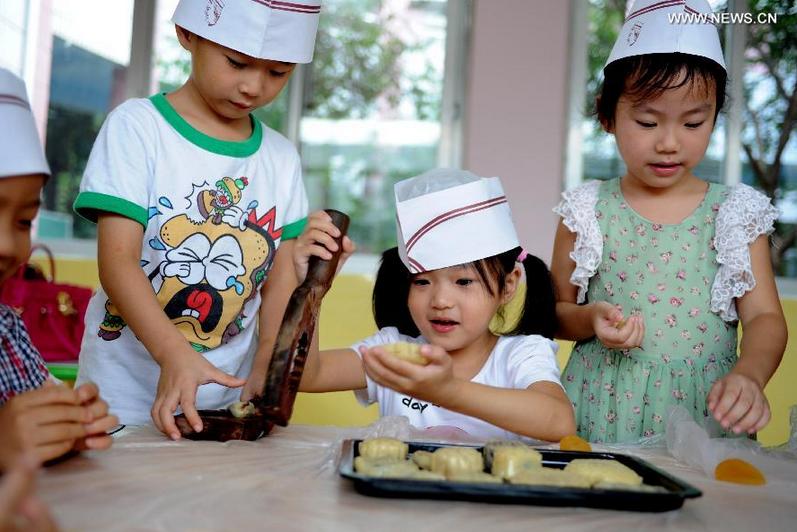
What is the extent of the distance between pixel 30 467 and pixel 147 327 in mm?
697

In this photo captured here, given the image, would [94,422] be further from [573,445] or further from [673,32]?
[673,32]

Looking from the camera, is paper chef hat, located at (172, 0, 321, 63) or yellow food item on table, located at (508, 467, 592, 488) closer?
yellow food item on table, located at (508, 467, 592, 488)

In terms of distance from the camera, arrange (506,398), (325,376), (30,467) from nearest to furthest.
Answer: (30,467)
(506,398)
(325,376)

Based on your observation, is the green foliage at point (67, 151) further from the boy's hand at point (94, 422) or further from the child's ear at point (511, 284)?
the boy's hand at point (94, 422)

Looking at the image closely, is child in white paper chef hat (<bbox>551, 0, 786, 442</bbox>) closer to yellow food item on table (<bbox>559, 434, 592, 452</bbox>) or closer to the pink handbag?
yellow food item on table (<bbox>559, 434, 592, 452</bbox>)

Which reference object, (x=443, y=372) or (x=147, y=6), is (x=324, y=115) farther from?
(x=443, y=372)

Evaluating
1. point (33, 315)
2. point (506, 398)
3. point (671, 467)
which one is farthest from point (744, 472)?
point (33, 315)

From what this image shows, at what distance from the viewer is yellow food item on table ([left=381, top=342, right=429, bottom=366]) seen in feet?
2.92

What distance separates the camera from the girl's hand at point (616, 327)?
1.17 metres

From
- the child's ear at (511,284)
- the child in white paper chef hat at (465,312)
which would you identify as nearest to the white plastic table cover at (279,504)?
the child in white paper chef hat at (465,312)

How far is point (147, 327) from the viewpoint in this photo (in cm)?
107

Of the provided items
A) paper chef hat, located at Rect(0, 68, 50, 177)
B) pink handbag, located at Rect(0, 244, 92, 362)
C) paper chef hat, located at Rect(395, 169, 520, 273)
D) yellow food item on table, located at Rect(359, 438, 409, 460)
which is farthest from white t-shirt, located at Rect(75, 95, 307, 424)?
pink handbag, located at Rect(0, 244, 92, 362)

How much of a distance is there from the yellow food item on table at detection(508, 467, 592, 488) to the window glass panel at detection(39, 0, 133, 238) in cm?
344

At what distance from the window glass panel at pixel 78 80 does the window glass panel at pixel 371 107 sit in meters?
0.87
